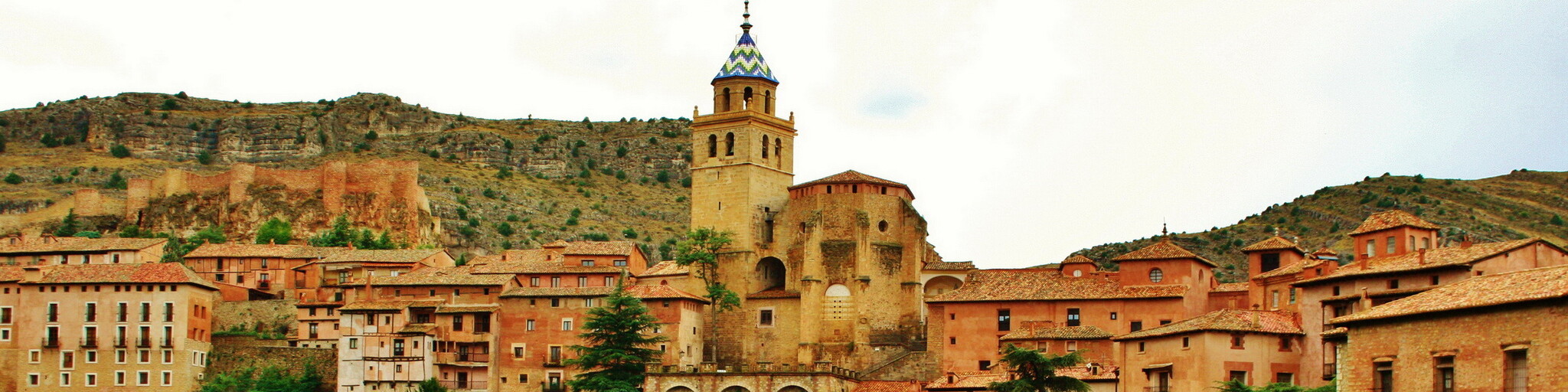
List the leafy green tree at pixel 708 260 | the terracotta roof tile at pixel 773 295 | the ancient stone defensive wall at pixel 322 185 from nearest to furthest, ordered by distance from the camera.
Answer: the terracotta roof tile at pixel 773 295
the leafy green tree at pixel 708 260
the ancient stone defensive wall at pixel 322 185

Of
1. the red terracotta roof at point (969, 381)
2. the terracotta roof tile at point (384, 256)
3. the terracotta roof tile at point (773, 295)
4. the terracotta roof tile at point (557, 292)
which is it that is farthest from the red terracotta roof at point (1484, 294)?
the terracotta roof tile at point (384, 256)

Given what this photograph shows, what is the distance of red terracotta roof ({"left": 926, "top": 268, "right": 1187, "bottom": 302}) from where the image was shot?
206 feet

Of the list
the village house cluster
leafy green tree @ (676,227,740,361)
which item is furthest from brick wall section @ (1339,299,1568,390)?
leafy green tree @ (676,227,740,361)

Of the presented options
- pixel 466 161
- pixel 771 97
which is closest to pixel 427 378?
pixel 771 97

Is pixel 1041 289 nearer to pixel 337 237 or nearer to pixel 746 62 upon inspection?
pixel 746 62

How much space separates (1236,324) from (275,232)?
54.7 m

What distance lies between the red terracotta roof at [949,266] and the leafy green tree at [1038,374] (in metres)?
18.4

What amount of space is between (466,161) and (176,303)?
197 feet

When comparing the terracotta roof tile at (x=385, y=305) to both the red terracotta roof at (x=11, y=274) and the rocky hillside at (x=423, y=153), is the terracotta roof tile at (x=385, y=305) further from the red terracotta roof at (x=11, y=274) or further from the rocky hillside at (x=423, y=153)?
the rocky hillside at (x=423, y=153)

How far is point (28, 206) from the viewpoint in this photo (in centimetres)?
10938

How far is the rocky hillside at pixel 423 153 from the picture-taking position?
120m

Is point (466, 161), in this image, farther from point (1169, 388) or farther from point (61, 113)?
point (1169, 388)

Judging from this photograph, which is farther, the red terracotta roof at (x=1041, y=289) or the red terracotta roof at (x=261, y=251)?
the red terracotta roof at (x=261, y=251)

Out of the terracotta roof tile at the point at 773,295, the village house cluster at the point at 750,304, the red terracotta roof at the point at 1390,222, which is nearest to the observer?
the red terracotta roof at the point at 1390,222
